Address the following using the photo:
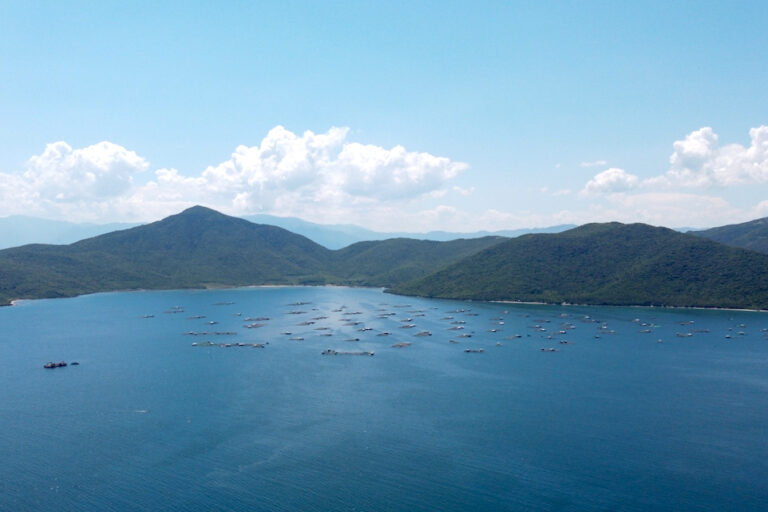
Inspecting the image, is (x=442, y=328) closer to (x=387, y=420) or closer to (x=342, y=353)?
(x=342, y=353)

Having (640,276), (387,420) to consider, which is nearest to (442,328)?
(387,420)

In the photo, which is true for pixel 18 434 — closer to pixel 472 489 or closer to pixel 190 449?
pixel 190 449

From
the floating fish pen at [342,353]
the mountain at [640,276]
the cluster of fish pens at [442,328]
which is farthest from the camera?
the mountain at [640,276]

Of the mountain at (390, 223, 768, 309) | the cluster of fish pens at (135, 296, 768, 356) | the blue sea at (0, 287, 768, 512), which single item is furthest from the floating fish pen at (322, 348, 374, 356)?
the mountain at (390, 223, 768, 309)

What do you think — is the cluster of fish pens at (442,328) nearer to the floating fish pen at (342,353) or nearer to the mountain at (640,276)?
the floating fish pen at (342,353)

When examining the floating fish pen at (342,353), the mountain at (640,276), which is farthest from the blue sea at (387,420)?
the mountain at (640,276)

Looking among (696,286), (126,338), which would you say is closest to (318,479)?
(126,338)
